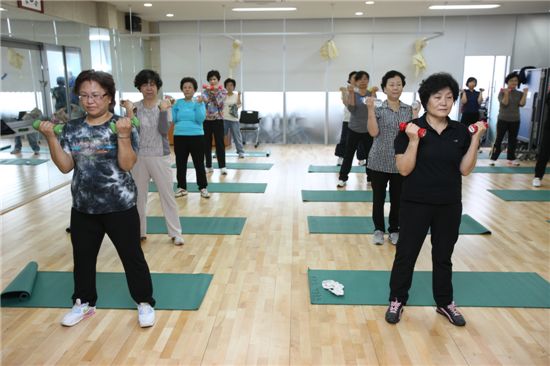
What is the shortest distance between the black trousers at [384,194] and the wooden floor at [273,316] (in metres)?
0.22

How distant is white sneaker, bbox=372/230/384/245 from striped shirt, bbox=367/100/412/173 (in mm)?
640

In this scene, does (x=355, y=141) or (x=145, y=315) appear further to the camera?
(x=355, y=141)

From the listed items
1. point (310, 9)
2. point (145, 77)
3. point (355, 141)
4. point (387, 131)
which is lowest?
point (355, 141)

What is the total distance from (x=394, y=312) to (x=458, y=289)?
26.0 inches

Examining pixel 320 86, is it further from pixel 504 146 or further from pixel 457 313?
pixel 457 313

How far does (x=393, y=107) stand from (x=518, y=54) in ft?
24.8

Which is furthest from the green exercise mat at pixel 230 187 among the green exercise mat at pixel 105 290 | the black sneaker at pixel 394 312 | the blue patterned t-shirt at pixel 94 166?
the blue patterned t-shirt at pixel 94 166

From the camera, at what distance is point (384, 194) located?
12.5 ft

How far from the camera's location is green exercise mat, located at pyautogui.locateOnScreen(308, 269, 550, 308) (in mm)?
2869

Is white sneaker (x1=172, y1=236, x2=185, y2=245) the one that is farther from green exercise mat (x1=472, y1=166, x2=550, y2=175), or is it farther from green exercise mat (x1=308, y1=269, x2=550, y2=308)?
green exercise mat (x1=472, y1=166, x2=550, y2=175)

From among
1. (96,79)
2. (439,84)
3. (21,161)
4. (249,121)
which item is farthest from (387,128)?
(249,121)

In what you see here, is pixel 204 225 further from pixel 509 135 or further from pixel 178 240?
pixel 509 135

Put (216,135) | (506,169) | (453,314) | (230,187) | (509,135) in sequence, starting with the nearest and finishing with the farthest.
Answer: (453,314)
(230,187)
(216,135)
(506,169)
(509,135)

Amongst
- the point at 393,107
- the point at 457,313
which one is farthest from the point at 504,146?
the point at 457,313
